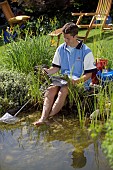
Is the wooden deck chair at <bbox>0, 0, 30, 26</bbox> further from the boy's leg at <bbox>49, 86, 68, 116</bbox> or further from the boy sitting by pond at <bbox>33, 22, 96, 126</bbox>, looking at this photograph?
the boy's leg at <bbox>49, 86, 68, 116</bbox>

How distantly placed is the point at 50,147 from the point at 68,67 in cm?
132

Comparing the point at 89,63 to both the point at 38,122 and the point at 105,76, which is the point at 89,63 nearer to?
the point at 105,76

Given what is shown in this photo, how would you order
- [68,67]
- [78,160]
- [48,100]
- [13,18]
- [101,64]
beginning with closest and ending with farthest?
1. [78,160]
2. [48,100]
3. [68,67]
4. [101,64]
5. [13,18]

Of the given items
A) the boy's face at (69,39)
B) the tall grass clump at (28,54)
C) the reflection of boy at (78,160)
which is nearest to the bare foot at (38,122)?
the reflection of boy at (78,160)

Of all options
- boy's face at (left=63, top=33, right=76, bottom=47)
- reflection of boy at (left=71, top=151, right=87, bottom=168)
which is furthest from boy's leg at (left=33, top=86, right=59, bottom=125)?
reflection of boy at (left=71, top=151, right=87, bottom=168)

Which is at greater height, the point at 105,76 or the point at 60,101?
the point at 105,76

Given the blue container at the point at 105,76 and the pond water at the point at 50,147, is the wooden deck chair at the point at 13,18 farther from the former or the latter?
the pond water at the point at 50,147

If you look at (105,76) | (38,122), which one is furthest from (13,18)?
(38,122)

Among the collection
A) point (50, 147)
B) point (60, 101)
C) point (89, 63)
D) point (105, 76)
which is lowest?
point (50, 147)

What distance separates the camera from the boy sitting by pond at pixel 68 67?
511cm

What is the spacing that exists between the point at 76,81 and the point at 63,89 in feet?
0.66

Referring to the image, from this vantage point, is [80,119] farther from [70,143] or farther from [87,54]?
[87,54]

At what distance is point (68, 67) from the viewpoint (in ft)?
17.7

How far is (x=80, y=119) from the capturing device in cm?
479
